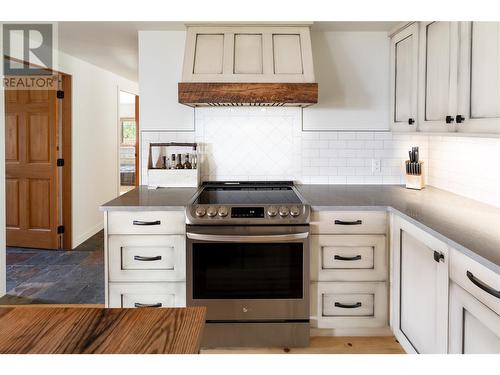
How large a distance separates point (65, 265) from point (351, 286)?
3.03 metres

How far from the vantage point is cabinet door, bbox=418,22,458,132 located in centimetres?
234

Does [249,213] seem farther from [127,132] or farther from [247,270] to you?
[127,132]

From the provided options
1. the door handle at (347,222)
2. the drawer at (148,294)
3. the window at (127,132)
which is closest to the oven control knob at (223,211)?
the drawer at (148,294)

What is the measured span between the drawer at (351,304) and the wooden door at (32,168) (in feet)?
11.5

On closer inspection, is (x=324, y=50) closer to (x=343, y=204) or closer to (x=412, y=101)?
(x=412, y=101)

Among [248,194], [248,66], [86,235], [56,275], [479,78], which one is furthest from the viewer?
[86,235]

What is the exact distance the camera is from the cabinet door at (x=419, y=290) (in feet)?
6.32

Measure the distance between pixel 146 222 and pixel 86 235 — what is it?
3281 millimetres

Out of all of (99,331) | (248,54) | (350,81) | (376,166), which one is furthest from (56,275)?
(99,331)

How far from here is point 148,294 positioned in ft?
8.94

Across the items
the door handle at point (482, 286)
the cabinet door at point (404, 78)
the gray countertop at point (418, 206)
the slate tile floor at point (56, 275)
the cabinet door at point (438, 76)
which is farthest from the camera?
the slate tile floor at point (56, 275)

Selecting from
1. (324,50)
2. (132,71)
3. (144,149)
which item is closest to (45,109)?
(132,71)

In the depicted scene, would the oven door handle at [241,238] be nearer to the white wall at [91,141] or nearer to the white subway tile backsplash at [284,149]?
the white subway tile backsplash at [284,149]

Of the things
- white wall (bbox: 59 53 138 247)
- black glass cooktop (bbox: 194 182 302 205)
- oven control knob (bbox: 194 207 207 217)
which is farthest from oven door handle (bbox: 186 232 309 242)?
white wall (bbox: 59 53 138 247)
